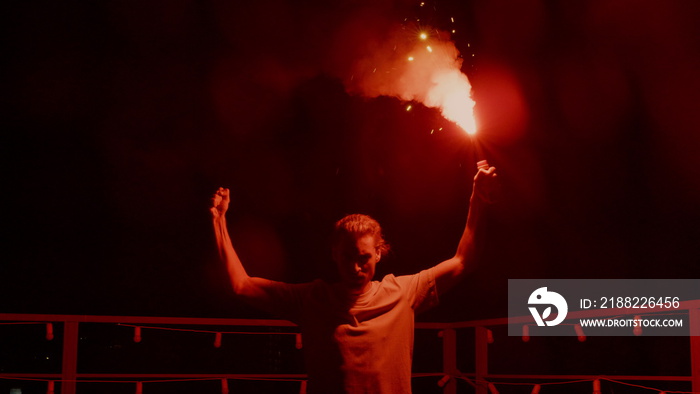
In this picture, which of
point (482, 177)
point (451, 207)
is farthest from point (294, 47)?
point (482, 177)

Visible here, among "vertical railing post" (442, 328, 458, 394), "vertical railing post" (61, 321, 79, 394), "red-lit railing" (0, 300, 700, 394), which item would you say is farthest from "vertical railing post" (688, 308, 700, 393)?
"vertical railing post" (61, 321, 79, 394)

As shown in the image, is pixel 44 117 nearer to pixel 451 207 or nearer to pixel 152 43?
pixel 152 43

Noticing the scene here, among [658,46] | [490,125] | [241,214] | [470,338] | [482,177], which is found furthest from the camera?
[470,338]

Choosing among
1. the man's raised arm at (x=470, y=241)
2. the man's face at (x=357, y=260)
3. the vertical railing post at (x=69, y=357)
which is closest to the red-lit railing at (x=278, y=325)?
the vertical railing post at (x=69, y=357)

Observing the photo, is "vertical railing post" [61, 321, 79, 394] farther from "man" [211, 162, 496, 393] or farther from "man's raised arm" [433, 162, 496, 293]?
"man's raised arm" [433, 162, 496, 293]

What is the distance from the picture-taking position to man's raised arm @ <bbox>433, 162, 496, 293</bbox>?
243 cm

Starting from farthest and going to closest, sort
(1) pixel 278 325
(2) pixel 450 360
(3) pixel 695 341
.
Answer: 1. (2) pixel 450 360
2. (1) pixel 278 325
3. (3) pixel 695 341

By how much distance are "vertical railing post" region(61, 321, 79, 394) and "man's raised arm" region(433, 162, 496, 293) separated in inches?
100

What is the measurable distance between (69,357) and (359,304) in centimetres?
236

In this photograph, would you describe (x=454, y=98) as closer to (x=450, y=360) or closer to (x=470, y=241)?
(x=470, y=241)

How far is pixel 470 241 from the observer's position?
2.46 m

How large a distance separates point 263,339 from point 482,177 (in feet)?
20.7

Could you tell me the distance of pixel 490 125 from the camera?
648 cm

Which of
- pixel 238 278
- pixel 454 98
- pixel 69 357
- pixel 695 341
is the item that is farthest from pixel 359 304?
pixel 69 357
